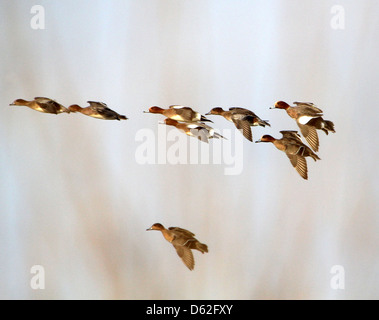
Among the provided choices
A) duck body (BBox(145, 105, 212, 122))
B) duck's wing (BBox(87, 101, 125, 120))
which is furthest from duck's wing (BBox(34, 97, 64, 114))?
duck body (BBox(145, 105, 212, 122))

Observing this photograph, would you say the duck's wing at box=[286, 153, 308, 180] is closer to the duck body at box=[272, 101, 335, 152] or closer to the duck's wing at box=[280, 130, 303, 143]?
the duck's wing at box=[280, 130, 303, 143]

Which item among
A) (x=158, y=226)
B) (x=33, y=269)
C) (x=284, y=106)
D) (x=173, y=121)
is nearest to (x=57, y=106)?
(x=173, y=121)

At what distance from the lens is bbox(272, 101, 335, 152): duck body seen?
A: 7531mm

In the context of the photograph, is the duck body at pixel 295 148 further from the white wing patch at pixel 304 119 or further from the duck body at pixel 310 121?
the white wing patch at pixel 304 119

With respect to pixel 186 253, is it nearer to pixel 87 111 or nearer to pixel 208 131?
pixel 208 131

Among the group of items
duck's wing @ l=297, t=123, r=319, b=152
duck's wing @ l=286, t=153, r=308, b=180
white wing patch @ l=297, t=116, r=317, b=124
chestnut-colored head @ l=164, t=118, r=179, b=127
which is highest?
chestnut-colored head @ l=164, t=118, r=179, b=127

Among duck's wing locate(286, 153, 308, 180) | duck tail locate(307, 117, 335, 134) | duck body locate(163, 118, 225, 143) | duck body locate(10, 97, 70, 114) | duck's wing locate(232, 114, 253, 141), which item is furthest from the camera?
duck's wing locate(286, 153, 308, 180)

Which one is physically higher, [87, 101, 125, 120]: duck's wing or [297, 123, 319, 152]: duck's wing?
[87, 101, 125, 120]: duck's wing

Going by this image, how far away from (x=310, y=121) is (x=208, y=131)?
1099mm

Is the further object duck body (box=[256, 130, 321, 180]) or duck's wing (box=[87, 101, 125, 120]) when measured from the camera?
duck body (box=[256, 130, 321, 180])

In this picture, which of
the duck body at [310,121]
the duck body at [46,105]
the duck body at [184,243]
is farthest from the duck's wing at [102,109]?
the duck body at [310,121]

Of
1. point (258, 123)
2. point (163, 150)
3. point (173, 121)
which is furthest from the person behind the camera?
point (163, 150)

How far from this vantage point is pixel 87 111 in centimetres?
773

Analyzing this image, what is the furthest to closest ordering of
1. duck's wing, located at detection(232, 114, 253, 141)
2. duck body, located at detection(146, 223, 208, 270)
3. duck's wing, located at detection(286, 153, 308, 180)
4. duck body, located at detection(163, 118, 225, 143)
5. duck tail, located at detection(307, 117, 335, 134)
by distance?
duck body, located at detection(146, 223, 208, 270) < duck's wing, located at detection(286, 153, 308, 180) < duck body, located at detection(163, 118, 225, 143) < duck tail, located at detection(307, 117, 335, 134) < duck's wing, located at detection(232, 114, 253, 141)
